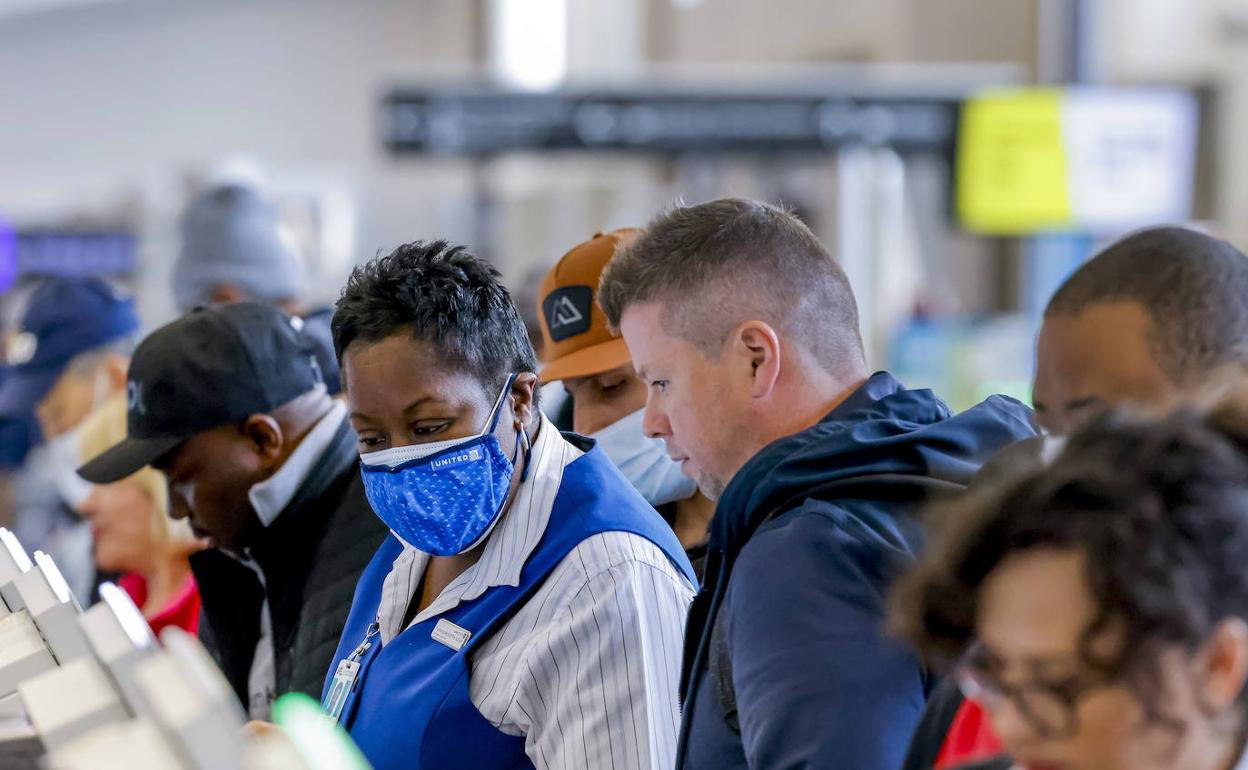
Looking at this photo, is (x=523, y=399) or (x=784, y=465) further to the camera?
(x=523, y=399)

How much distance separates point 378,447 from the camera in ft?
6.95

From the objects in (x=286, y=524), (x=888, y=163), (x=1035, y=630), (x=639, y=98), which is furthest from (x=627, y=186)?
(x=1035, y=630)

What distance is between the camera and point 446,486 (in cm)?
207

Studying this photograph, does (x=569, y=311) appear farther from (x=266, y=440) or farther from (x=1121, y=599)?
(x=1121, y=599)

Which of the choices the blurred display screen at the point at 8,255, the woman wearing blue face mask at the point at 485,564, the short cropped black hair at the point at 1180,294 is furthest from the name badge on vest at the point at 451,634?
the blurred display screen at the point at 8,255

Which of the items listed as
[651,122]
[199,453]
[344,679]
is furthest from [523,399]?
[651,122]

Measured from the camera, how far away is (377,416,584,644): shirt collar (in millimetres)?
2051

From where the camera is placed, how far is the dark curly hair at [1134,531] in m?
1.04

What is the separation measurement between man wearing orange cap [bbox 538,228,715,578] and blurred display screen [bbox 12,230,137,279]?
781cm

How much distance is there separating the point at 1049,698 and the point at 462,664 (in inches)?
39.8

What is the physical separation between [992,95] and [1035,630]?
7596mm

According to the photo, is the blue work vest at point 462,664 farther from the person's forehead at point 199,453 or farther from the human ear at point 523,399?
the person's forehead at point 199,453

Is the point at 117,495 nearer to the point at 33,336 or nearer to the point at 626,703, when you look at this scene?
the point at 33,336

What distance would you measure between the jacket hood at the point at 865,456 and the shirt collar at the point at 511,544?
298mm
